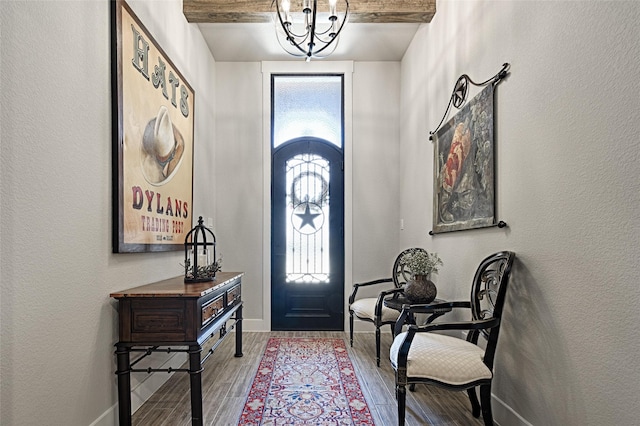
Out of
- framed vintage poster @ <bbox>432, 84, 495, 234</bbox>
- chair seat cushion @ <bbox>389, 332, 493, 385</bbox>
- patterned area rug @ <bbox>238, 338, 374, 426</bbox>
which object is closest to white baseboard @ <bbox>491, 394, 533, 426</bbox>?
chair seat cushion @ <bbox>389, 332, 493, 385</bbox>

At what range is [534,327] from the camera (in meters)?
1.91

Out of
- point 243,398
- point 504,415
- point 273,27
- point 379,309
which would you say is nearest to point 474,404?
point 504,415

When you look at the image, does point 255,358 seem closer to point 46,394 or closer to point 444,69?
point 46,394

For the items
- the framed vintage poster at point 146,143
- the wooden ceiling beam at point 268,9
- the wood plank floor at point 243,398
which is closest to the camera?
the framed vintage poster at point 146,143

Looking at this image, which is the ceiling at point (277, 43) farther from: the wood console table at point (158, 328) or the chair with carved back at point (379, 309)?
the wood console table at point (158, 328)

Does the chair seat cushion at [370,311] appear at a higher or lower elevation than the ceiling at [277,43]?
lower

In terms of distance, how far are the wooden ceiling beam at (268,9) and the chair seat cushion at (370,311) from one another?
106 inches

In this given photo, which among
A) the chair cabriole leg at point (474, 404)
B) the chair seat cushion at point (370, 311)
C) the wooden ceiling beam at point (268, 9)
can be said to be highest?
the wooden ceiling beam at point (268, 9)

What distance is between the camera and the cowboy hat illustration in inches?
103

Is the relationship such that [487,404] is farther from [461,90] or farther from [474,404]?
[461,90]

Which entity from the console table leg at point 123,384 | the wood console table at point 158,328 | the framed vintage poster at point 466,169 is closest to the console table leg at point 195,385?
the wood console table at point 158,328

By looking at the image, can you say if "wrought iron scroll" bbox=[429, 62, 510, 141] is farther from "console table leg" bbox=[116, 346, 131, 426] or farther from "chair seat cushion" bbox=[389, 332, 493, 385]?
"console table leg" bbox=[116, 346, 131, 426]

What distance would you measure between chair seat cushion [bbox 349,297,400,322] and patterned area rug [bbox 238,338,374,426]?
0.43 metres

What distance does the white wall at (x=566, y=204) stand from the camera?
54.1 inches
